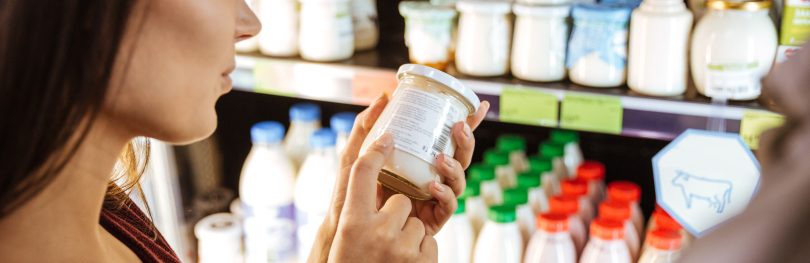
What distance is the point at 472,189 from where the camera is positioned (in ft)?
5.77

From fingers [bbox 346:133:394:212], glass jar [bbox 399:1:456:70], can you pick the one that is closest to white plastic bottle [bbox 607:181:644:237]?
glass jar [bbox 399:1:456:70]

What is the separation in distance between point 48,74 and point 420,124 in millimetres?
441

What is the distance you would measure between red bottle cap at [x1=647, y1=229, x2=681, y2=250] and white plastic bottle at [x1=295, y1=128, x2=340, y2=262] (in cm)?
72

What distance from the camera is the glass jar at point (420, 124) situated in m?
0.99

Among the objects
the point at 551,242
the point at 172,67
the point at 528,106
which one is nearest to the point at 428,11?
the point at 528,106

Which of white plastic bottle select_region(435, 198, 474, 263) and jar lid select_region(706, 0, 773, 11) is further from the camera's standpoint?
white plastic bottle select_region(435, 198, 474, 263)

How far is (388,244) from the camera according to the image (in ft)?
3.02

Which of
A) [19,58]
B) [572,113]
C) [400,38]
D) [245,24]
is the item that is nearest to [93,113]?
[19,58]

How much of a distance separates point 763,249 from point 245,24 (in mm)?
713

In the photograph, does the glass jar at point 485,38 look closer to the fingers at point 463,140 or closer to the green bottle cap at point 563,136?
the green bottle cap at point 563,136

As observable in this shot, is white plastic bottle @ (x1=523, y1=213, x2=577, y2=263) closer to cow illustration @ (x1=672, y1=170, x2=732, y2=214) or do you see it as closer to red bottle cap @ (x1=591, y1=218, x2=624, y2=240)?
red bottle cap @ (x1=591, y1=218, x2=624, y2=240)

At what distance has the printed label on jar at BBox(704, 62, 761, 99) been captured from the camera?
1403 mm

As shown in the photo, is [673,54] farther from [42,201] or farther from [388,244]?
Answer: [42,201]

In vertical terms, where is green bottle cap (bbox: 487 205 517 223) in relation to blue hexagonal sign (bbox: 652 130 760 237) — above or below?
below
